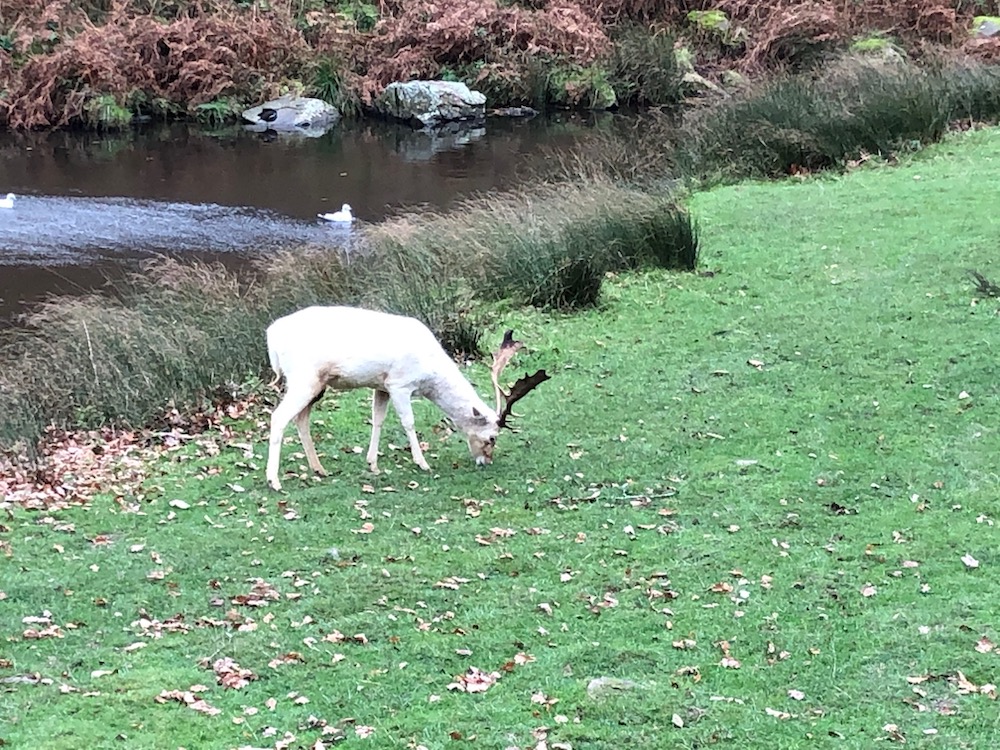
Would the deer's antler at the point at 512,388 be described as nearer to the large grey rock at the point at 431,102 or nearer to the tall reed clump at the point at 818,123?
the tall reed clump at the point at 818,123

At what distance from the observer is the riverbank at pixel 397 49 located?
28.4m

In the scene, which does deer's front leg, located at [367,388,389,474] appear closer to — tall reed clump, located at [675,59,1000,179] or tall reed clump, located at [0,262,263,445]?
tall reed clump, located at [0,262,263,445]

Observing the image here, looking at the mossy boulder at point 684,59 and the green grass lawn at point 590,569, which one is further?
the mossy boulder at point 684,59

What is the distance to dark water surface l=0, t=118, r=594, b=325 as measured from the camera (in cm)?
1756

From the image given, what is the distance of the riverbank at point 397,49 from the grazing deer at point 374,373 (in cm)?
2137

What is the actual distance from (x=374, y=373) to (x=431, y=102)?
74.7 ft

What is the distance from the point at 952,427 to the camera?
796cm

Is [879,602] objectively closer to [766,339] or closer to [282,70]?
[766,339]

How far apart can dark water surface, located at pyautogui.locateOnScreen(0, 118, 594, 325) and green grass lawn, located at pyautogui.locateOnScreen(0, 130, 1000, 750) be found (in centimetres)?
836

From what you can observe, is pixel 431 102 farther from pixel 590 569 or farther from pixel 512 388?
pixel 590 569

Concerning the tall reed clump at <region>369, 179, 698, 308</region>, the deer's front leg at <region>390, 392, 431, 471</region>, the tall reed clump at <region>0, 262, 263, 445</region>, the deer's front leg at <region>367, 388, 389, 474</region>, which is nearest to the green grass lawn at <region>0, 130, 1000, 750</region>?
the deer's front leg at <region>367, 388, 389, 474</region>

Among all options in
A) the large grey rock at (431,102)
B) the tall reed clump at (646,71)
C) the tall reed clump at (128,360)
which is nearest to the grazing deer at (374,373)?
the tall reed clump at (128,360)

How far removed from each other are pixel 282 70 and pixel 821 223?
64.1 ft

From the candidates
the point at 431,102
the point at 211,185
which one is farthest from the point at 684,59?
the point at 211,185
